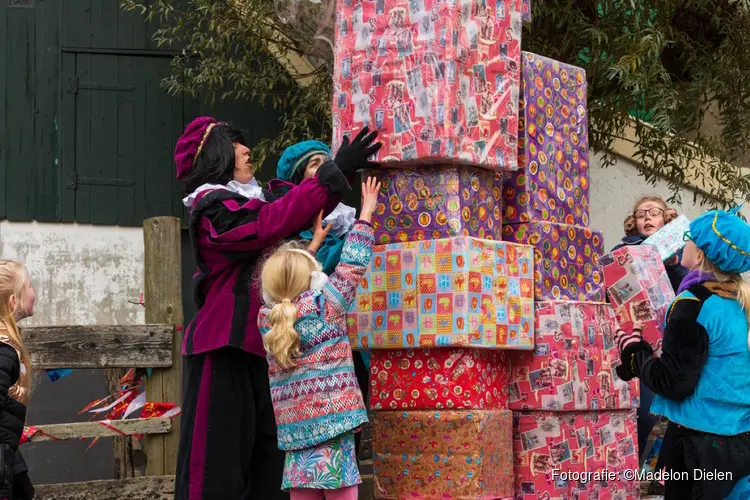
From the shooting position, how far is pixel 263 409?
387cm

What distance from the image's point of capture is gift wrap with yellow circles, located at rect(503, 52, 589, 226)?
14.7ft

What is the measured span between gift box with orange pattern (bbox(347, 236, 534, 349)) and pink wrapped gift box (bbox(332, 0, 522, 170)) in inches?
13.9

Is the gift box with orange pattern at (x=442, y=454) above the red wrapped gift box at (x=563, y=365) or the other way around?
the other way around

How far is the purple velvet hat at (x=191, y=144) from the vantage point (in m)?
3.99

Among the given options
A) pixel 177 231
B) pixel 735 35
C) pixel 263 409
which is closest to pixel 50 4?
pixel 177 231

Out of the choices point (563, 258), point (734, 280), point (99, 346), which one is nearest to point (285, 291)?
point (563, 258)

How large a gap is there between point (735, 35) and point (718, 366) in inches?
193

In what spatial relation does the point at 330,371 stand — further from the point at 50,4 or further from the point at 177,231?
the point at 50,4

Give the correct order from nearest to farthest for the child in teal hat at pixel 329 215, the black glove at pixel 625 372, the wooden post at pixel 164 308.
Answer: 1. the black glove at pixel 625 372
2. the child in teal hat at pixel 329 215
3. the wooden post at pixel 164 308

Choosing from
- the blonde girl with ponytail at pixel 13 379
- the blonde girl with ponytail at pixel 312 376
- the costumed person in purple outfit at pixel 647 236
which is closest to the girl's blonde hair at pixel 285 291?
the blonde girl with ponytail at pixel 312 376

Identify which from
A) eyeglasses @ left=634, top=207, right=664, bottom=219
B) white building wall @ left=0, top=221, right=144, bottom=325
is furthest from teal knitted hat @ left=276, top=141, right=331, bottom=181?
white building wall @ left=0, top=221, right=144, bottom=325

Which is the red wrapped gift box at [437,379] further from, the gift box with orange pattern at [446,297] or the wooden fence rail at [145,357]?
the wooden fence rail at [145,357]

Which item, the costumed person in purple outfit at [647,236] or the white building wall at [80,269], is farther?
the white building wall at [80,269]

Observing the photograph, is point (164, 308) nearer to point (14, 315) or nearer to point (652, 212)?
point (14, 315)
